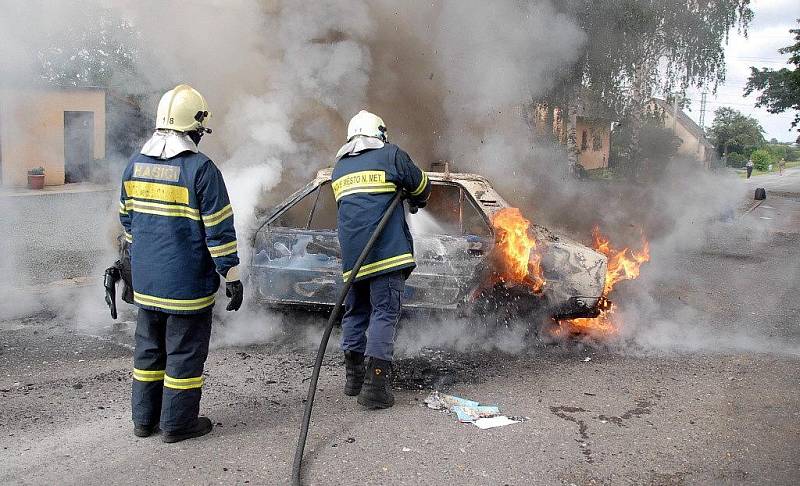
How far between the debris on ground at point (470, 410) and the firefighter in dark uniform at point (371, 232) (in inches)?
11.1

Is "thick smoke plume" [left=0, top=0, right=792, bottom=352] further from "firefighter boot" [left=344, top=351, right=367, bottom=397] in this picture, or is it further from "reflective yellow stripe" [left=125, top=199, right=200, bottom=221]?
"reflective yellow stripe" [left=125, top=199, right=200, bottom=221]

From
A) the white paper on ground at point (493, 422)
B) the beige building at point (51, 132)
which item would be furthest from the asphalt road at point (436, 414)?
the beige building at point (51, 132)

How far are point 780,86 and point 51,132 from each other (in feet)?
110

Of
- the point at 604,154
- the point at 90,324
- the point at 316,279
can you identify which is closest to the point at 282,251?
the point at 316,279

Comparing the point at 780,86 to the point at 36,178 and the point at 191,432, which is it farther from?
the point at 191,432

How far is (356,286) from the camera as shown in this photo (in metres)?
4.29

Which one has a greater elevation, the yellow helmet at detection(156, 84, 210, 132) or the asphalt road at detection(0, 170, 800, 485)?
the yellow helmet at detection(156, 84, 210, 132)

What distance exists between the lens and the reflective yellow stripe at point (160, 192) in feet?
11.3

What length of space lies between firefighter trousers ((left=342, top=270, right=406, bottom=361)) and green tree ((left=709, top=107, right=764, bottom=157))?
127 ft

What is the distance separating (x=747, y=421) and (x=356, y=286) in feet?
8.09

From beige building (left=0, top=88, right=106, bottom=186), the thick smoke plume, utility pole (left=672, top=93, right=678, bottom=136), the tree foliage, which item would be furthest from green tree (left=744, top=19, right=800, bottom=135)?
beige building (left=0, top=88, right=106, bottom=186)

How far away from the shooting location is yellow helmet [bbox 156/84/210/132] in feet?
11.5

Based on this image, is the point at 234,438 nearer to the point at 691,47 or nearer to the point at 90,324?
the point at 90,324

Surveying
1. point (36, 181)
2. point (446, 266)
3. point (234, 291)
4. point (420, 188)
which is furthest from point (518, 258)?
point (36, 181)
